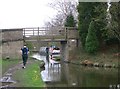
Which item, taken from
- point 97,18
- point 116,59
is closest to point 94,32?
point 97,18

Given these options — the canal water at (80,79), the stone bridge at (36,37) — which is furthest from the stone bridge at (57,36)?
the canal water at (80,79)

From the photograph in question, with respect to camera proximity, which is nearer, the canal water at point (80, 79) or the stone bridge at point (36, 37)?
the canal water at point (80, 79)

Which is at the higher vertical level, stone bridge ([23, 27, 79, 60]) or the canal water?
stone bridge ([23, 27, 79, 60])

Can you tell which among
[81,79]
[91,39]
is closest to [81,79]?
[81,79]

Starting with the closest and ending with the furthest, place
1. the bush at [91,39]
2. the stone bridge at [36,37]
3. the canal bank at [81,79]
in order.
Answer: the canal bank at [81,79]
the stone bridge at [36,37]
the bush at [91,39]

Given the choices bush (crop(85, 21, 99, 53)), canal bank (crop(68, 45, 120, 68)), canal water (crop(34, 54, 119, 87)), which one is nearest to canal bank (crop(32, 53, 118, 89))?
canal water (crop(34, 54, 119, 87))

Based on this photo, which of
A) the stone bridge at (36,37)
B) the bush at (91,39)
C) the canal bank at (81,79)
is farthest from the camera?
the bush at (91,39)

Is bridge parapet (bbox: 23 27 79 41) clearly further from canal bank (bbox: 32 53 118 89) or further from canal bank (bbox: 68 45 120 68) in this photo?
canal bank (bbox: 32 53 118 89)

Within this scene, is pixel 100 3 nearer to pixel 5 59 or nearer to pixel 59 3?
pixel 5 59

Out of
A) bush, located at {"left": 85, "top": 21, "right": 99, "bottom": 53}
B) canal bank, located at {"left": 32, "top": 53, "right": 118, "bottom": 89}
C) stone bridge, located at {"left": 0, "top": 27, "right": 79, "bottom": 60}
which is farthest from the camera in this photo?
bush, located at {"left": 85, "top": 21, "right": 99, "bottom": 53}

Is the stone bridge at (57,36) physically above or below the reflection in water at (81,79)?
above

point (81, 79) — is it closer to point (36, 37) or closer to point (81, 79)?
point (81, 79)

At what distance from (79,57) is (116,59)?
5.20 m

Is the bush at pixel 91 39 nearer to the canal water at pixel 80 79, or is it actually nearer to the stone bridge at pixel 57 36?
the stone bridge at pixel 57 36
